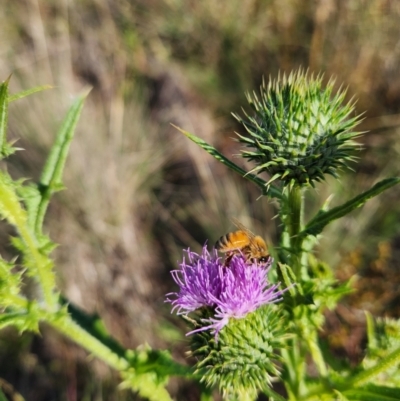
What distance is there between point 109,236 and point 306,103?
12.3ft

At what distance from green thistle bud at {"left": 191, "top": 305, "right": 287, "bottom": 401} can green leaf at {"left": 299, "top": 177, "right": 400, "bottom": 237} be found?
21.1 inches

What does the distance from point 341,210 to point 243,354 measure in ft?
2.66

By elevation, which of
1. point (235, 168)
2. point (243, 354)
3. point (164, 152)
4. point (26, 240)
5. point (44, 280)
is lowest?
point (243, 354)

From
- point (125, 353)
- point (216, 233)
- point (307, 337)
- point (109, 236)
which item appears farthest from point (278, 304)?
point (109, 236)

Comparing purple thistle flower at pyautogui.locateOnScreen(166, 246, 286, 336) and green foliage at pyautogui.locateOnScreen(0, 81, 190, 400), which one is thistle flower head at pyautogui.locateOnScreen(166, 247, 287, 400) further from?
green foliage at pyautogui.locateOnScreen(0, 81, 190, 400)

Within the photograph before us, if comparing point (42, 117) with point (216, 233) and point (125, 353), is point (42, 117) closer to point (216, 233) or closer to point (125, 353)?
point (216, 233)

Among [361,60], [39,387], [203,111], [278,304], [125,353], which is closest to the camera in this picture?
[278,304]

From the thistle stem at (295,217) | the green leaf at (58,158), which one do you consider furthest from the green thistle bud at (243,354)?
the green leaf at (58,158)

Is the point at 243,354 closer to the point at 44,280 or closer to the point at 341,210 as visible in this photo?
the point at 341,210

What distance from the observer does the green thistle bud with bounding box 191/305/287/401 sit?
7.14ft

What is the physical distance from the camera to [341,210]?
194 cm

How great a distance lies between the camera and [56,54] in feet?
22.1

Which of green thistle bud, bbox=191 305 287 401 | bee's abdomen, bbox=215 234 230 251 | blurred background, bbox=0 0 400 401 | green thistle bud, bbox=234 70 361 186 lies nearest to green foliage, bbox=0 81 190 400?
green thistle bud, bbox=191 305 287 401

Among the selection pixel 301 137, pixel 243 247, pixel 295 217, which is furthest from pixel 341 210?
pixel 243 247
